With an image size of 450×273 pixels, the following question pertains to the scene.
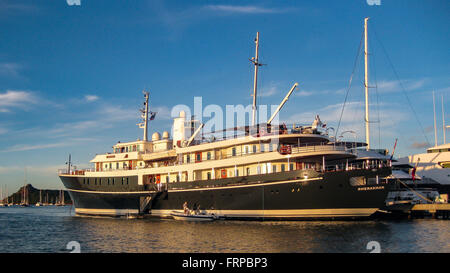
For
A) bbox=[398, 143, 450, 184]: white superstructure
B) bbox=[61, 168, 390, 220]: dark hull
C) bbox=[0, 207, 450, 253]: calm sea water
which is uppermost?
bbox=[398, 143, 450, 184]: white superstructure

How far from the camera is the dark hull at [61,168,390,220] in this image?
31562 millimetres

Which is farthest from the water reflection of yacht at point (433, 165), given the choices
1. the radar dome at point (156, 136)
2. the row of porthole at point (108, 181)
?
the row of porthole at point (108, 181)

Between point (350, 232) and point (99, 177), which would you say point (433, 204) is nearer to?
point (350, 232)

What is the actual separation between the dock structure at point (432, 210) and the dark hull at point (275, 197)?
1302 centimetres

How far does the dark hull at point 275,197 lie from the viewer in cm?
3156

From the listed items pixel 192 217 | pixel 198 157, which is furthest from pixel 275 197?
pixel 198 157

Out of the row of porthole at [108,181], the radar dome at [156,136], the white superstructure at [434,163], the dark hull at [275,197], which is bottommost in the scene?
the dark hull at [275,197]

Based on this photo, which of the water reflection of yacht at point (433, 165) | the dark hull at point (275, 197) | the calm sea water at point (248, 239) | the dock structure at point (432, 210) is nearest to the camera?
the calm sea water at point (248, 239)

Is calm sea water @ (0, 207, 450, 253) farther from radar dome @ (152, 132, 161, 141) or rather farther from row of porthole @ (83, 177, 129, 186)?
radar dome @ (152, 132, 161, 141)

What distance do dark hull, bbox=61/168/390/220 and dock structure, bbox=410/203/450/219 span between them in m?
13.0

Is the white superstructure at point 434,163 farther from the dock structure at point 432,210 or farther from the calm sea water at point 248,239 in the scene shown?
the calm sea water at point 248,239

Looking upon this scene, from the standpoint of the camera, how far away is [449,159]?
5869 centimetres

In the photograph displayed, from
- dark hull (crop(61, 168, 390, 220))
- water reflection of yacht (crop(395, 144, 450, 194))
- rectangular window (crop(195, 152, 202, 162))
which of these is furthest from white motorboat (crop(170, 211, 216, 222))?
water reflection of yacht (crop(395, 144, 450, 194))
